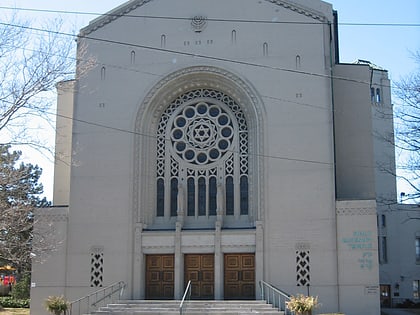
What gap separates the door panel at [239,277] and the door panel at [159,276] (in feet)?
8.47

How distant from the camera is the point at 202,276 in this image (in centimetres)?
2900

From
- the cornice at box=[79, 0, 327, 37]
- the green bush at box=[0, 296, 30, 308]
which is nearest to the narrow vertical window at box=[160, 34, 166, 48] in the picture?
the cornice at box=[79, 0, 327, 37]

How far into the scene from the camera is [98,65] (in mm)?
30984

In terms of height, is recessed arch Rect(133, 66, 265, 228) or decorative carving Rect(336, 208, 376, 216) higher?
recessed arch Rect(133, 66, 265, 228)

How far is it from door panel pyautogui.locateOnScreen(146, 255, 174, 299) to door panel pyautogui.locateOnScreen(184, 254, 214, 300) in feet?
2.55

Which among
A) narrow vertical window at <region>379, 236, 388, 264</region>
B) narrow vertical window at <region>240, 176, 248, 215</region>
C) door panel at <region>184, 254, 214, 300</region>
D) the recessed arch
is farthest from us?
narrow vertical window at <region>379, 236, 388, 264</region>

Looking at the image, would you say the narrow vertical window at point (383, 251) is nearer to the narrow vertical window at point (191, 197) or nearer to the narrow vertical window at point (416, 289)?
the narrow vertical window at point (416, 289)

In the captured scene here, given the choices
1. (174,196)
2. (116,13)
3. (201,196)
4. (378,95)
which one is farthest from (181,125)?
(378,95)

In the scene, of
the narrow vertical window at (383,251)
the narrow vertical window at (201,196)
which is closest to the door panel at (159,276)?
the narrow vertical window at (201,196)

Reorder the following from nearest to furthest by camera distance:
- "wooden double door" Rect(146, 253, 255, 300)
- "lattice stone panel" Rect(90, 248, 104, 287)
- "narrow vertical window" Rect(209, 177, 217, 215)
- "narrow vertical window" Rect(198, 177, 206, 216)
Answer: "wooden double door" Rect(146, 253, 255, 300), "lattice stone panel" Rect(90, 248, 104, 287), "narrow vertical window" Rect(209, 177, 217, 215), "narrow vertical window" Rect(198, 177, 206, 216)

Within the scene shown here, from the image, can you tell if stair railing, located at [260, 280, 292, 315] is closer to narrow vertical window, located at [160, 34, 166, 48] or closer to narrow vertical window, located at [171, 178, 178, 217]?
narrow vertical window, located at [171, 178, 178, 217]

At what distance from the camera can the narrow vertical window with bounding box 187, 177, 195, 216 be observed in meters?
30.0

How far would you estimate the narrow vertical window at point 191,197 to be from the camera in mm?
30047

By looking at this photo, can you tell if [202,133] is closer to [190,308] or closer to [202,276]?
[202,276]
